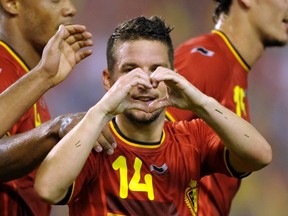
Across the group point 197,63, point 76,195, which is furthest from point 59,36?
point 197,63

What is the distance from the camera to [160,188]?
2545mm

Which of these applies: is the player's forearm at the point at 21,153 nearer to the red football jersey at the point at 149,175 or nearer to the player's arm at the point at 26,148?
the player's arm at the point at 26,148

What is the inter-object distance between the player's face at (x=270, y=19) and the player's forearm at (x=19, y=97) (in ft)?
5.75

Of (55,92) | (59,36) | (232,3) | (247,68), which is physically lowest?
(55,92)

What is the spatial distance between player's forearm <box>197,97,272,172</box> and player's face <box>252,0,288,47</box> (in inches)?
68.2

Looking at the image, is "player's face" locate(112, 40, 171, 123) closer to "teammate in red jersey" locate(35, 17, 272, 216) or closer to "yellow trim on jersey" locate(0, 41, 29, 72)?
"teammate in red jersey" locate(35, 17, 272, 216)

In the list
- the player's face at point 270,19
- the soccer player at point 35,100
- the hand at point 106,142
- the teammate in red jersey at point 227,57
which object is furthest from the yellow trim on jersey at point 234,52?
the hand at point 106,142

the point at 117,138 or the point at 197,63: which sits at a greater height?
the point at 117,138

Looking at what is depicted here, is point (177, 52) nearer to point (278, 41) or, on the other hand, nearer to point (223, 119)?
point (278, 41)

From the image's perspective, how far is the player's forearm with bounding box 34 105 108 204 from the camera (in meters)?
2.32

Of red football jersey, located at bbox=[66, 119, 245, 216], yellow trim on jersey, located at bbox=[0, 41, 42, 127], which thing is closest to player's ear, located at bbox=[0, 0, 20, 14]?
yellow trim on jersey, located at bbox=[0, 41, 42, 127]

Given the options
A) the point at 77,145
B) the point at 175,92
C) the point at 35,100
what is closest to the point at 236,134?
the point at 175,92

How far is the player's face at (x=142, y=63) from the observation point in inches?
97.0

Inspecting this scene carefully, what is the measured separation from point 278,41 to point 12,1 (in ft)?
5.18
